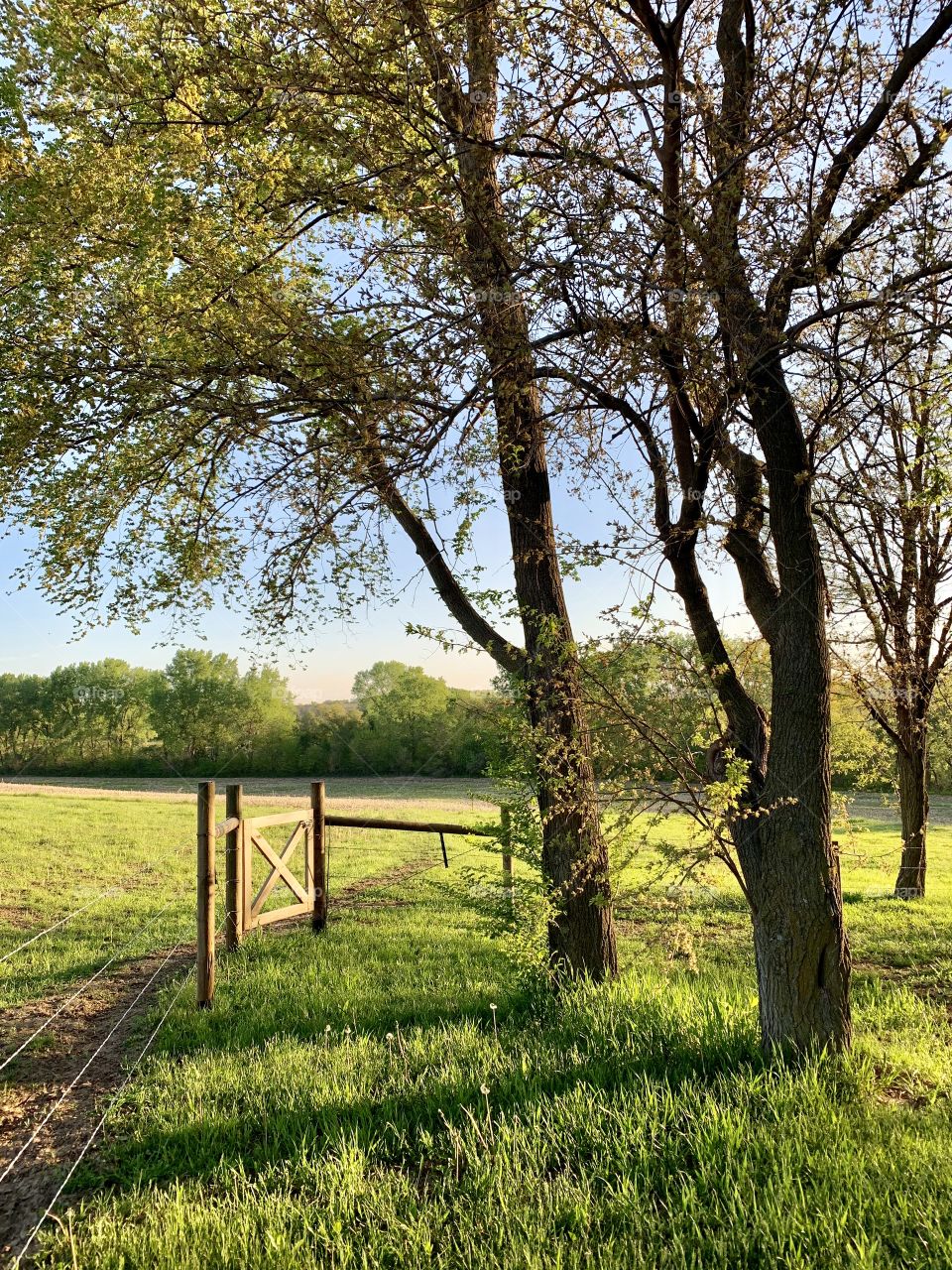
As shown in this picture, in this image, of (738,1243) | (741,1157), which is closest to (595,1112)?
(741,1157)

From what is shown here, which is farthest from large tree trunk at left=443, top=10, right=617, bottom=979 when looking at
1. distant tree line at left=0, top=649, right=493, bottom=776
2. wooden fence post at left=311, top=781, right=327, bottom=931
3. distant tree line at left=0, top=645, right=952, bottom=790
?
distant tree line at left=0, top=649, right=493, bottom=776

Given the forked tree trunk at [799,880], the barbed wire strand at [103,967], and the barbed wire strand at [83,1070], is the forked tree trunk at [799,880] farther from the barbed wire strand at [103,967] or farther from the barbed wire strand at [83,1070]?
the barbed wire strand at [103,967]

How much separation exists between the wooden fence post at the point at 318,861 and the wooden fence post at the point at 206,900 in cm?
268

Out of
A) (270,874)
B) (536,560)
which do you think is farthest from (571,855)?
(270,874)

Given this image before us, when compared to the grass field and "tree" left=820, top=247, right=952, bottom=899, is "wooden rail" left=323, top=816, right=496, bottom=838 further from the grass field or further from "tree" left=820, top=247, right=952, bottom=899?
"tree" left=820, top=247, right=952, bottom=899

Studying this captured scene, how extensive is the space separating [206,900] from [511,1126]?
3409mm

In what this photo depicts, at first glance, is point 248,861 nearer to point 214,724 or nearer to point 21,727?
point 214,724

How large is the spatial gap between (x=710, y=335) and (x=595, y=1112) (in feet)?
12.2

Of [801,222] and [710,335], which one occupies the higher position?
[801,222]

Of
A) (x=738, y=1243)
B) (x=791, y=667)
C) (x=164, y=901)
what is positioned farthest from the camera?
(x=164, y=901)

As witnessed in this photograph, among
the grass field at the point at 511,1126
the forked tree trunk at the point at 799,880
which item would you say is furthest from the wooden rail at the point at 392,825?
the forked tree trunk at the point at 799,880

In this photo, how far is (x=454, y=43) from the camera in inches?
152

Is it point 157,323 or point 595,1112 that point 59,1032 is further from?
point 157,323

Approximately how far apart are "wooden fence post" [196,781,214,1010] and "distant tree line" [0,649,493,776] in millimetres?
18023
